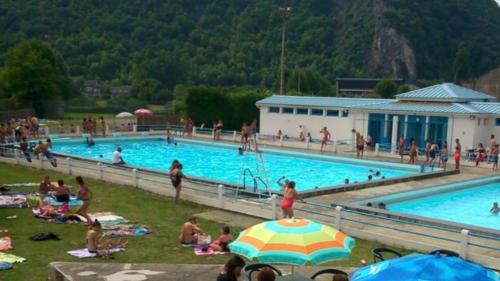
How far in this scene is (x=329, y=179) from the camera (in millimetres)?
24797

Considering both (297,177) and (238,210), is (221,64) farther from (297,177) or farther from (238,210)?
(238,210)

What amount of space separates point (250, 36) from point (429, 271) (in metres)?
116

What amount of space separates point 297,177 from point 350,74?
88.0m

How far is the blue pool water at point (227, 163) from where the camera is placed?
2503 centimetres

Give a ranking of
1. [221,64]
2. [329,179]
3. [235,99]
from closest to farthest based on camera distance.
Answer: [329,179], [235,99], [221,64]

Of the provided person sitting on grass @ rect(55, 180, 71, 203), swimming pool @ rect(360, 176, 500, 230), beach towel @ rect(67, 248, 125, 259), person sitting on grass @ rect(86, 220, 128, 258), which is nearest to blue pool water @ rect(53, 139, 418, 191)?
swimming pool @ rect(360, 176, 500, 230)

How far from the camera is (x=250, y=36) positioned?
119 meters

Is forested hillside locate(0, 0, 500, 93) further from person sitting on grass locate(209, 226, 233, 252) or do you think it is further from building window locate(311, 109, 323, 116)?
person sitting on grass locate(209, 226, 233, 252)

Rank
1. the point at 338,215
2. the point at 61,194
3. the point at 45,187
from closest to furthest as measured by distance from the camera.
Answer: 1. the point at 338,215
2. the point at 61,194
3. the point at 45,187

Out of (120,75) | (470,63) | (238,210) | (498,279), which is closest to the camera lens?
(498,279)

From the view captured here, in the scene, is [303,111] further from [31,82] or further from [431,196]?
[31,82]

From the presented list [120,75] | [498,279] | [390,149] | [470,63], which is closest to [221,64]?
[120,75]

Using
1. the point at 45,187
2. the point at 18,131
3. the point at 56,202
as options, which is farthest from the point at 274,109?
the point at 56,202

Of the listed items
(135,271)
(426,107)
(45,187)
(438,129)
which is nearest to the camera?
(135,271)
